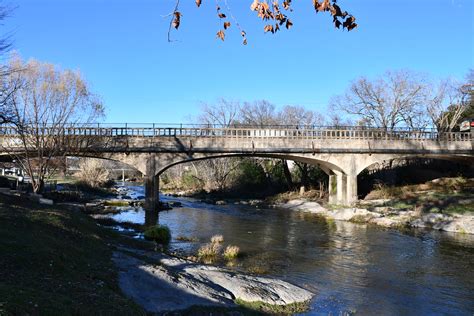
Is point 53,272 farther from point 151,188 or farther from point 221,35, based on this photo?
point 151,188

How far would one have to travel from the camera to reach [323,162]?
39.8 meters

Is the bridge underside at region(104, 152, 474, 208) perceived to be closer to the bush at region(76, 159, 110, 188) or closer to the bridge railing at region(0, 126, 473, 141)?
the bridge railing at region(0, 126, 473, 141)

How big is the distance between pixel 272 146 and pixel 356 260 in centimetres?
2135

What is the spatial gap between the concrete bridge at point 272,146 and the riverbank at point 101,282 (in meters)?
23.5

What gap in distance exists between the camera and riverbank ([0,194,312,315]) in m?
6.79

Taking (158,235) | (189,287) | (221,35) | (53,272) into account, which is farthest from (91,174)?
(221,35)

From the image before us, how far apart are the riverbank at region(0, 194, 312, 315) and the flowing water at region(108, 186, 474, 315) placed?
169 centimetres

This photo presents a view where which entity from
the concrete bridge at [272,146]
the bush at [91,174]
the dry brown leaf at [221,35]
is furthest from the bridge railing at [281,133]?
the dry brown leaf at [221,35]

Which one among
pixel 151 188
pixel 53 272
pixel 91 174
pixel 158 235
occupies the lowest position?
pixel 158 235

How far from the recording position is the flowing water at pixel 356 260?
12.0m

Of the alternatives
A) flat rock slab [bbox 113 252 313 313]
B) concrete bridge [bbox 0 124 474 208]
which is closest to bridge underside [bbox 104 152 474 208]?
concrete bridge [bbox 0 124 474 208]

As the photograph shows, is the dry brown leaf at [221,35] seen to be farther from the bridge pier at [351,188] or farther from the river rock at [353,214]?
the bridge pier at [351,188]

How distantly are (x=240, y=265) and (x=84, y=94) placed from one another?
71.7ft

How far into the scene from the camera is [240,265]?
52.4 ft
